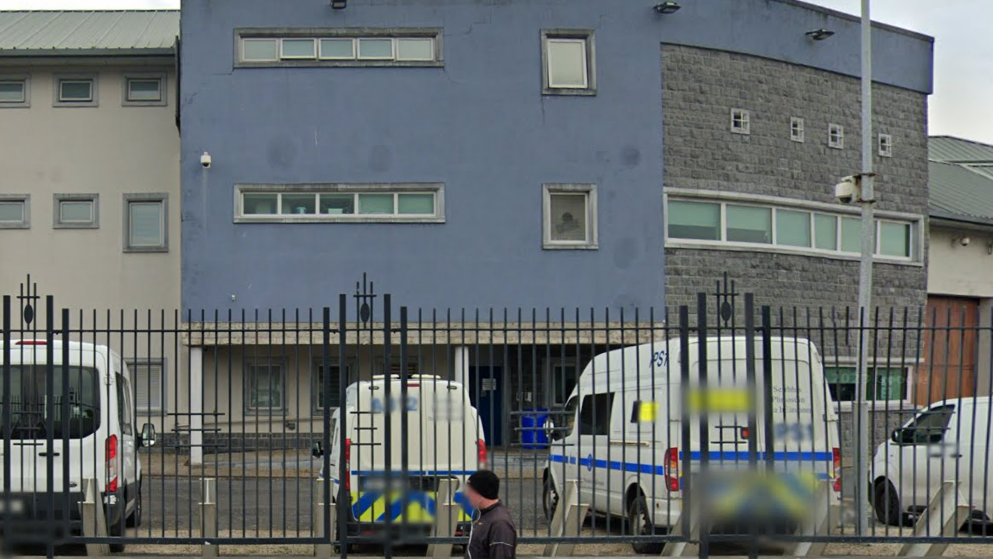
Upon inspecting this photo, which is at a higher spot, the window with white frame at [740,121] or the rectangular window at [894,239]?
the window with white frame at [740,121]

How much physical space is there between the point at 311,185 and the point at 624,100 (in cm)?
664

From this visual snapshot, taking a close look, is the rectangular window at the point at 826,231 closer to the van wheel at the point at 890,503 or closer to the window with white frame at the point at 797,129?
the window with white frame at the point at 797,129

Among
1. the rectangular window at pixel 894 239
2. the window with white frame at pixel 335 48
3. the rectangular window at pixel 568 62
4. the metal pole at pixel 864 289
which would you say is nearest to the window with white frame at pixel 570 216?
the rectangular window at pixel 568 62

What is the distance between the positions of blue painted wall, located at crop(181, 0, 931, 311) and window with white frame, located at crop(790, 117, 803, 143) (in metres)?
2.98

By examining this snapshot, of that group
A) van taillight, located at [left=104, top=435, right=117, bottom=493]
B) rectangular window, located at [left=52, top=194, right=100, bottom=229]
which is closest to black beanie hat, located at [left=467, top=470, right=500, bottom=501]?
van taillight, located at [left=104, top=435, right=117, bottom=493]

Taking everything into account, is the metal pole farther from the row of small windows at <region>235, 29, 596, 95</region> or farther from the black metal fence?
the row of small windows at <region>235, 29, 596, 95</region>

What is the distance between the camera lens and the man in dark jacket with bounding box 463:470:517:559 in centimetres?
784

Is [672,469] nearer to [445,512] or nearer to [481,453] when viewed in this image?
[481,453]

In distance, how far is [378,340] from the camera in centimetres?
2723

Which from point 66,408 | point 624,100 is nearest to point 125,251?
point 624,100

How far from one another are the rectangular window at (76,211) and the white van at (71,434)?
734 inches

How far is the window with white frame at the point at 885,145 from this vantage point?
30797 millimetres

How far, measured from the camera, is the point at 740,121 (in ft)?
93.5

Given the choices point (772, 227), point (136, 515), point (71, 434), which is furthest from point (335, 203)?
point (71, 434)
